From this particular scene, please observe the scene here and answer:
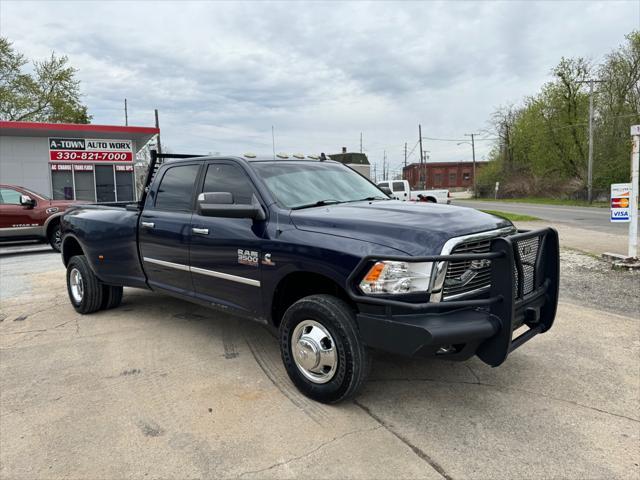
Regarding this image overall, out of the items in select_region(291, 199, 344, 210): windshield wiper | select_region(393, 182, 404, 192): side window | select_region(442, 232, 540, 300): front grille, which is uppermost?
select_region(393, 182, 404, 192): side window

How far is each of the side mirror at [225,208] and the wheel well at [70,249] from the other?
337 centimetres

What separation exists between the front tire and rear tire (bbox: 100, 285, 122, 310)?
3257mm

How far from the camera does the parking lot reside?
267 centimetres

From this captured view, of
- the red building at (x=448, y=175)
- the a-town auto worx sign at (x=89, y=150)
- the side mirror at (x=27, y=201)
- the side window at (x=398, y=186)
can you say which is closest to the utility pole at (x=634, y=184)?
the side mirror at (x=27, y=201)

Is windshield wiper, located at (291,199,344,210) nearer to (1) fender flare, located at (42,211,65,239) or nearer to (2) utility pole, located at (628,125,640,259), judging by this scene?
(2) utility pole, located at (628,125,640,259)

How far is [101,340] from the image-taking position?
15.8ft

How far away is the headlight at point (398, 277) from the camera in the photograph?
287cm

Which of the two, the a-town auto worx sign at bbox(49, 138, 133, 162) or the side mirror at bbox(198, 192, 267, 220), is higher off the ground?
the a-town auto worx sign at bbox(49, 138, 133, 162)

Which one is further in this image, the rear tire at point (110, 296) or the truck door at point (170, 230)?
the rear tire at point (110, 296)

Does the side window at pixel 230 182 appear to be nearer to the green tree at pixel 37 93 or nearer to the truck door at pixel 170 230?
the truck door at pixel 170 230

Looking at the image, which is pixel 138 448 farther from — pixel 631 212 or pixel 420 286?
pixel 631 212

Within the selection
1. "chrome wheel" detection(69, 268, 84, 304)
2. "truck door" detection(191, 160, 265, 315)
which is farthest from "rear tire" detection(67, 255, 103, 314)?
"truck door" detection(191, 160, 265, 315)

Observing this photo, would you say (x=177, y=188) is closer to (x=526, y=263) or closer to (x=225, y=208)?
(x=225, y=208)

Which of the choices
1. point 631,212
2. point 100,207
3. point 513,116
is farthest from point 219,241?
point 513,116
